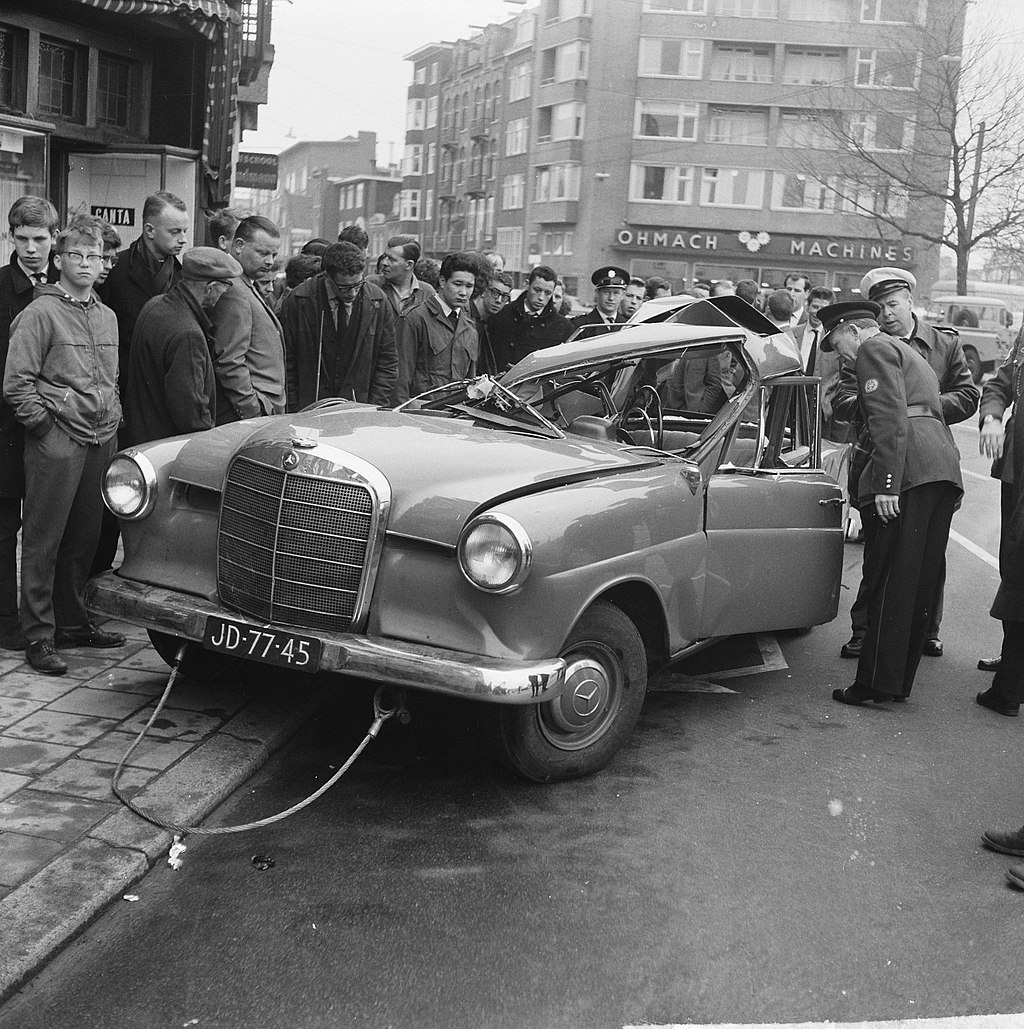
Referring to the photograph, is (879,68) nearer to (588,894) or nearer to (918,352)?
(918,352)

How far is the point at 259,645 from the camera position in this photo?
4.56 meters

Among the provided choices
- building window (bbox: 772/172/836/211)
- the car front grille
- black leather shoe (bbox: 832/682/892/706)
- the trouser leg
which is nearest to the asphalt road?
black leather shoe (bbox: 832/682/892/706)

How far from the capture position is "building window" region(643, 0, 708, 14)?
58469mm

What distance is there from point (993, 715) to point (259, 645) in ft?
11.6

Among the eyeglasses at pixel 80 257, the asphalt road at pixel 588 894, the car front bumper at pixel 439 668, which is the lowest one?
the asphalt road at pixel 588 894

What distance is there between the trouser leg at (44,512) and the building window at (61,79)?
19.9 feet

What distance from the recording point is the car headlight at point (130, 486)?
514cm

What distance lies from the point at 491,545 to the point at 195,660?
1.88 metres

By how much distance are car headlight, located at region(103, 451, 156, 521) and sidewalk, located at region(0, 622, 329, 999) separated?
2.65 feet

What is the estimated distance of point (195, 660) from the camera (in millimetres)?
5629

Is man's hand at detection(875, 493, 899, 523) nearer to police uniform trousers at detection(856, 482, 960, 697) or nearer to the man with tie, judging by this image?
police uniform trousers at detection(856, 482, 960, 697)

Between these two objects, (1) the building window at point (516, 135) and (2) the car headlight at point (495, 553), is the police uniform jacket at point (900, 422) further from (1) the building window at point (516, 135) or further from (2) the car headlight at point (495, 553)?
(1) the building window at point (516, 135)

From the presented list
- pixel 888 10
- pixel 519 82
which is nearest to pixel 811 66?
pixel 888 10

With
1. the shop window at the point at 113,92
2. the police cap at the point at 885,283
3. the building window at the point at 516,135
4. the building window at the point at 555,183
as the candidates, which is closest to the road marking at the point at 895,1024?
the police cap at the point at 885,283
